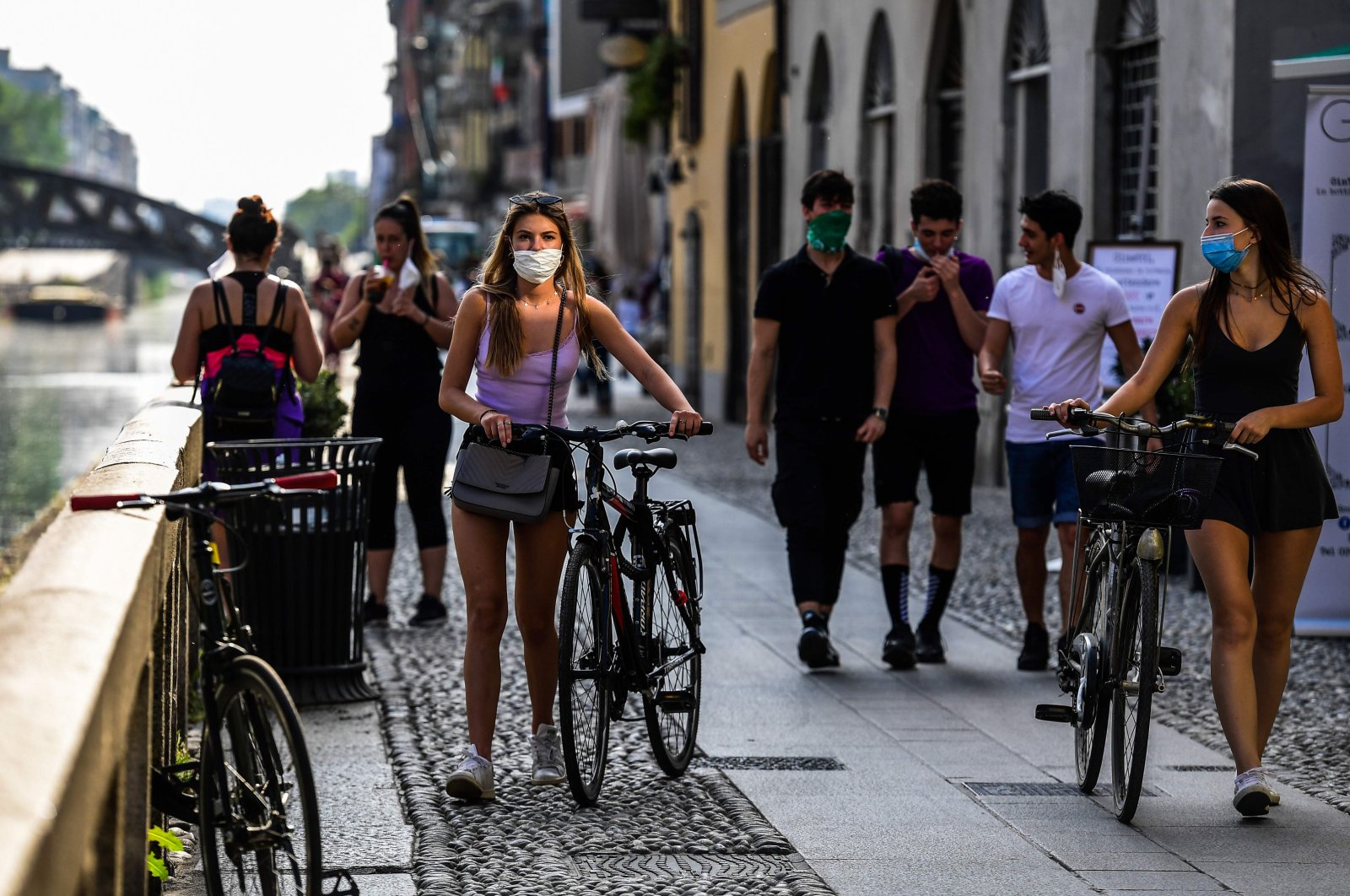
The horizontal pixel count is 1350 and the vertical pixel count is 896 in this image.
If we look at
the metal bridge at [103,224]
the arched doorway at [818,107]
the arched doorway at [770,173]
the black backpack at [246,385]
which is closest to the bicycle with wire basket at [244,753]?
the black backpack at [246,385]

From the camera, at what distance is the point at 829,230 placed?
8.21 meters

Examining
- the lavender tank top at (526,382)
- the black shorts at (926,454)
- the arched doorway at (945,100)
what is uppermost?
the arched doorway at (945,100)

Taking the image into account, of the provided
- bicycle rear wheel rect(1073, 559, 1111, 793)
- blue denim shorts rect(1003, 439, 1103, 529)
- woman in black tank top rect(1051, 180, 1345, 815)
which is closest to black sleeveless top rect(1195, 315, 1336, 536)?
woman in black tank top rect(1051, 180, 1345, 815)

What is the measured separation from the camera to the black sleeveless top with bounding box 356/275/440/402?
366 inches

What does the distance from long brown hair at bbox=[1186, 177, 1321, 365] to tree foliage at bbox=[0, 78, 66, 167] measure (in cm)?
17975

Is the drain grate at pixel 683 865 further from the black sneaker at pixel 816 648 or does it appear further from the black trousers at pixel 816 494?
the black trousers at pixel 816 494

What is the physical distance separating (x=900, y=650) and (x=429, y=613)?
2.33m

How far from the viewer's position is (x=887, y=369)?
327 inches

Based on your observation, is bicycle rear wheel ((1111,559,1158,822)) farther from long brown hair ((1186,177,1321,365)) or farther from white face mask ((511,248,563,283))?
white face mask ((511,248,563,283))

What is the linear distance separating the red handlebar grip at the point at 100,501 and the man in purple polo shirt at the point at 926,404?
182 inches

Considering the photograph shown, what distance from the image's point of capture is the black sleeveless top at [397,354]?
9.30 metres

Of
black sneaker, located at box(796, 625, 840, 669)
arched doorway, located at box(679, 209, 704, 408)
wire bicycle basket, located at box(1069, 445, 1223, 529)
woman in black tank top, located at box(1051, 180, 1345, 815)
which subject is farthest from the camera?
→ arched doorway, located at box(679, 209, 704, 408)

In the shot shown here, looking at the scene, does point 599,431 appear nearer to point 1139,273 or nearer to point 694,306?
point 1139,273

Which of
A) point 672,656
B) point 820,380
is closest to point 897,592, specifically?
point 820,380
